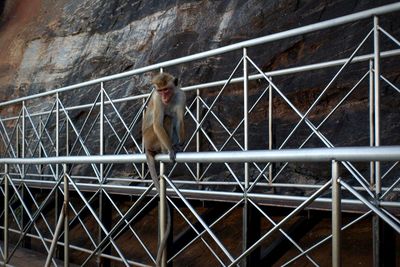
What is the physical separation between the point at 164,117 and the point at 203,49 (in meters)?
6.05

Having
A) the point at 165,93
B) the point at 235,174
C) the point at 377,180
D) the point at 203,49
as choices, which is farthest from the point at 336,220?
the point at 203,49

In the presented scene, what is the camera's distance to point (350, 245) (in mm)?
5688

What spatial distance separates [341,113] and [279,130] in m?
1.10

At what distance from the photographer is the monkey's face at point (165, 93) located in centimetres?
477

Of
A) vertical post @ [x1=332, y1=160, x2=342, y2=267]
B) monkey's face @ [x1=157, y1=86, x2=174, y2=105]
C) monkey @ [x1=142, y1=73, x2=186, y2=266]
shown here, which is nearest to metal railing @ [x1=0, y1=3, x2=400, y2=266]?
vertical post @ [x1=332, y1=160, x2=342, y2=267]

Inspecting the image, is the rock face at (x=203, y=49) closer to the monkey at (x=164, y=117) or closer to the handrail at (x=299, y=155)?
the monkey at (x=164, y=117)

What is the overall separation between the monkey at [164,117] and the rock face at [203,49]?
315 cm

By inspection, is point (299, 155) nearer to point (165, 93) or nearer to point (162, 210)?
point (162, 210)

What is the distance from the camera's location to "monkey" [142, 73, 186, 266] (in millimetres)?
4773

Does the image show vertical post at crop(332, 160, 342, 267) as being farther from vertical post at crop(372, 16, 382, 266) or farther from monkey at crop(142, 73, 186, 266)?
monkey at crop(142, 73, 186, 266)

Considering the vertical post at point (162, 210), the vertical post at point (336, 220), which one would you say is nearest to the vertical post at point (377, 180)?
the vertical post at point (162, 210)

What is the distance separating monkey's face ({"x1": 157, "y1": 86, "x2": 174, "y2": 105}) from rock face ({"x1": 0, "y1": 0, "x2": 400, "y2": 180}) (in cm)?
344

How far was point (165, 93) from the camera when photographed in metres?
4.79

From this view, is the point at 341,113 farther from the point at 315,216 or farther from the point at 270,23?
the point at 315,216
